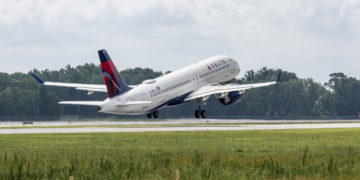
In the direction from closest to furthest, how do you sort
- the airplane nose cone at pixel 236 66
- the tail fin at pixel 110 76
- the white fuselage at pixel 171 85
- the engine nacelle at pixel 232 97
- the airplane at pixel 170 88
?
the tail fin at pixel 110 76 < the airplane at pixel 170 88 < the white fuselage at pixel 171 85 < the engine nacelle at pixel 232 97 < the airplane nose cone at pixel 236 66

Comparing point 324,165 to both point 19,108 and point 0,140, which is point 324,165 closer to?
point 0,140

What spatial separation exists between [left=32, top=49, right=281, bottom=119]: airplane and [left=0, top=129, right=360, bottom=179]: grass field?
24576 millimetres

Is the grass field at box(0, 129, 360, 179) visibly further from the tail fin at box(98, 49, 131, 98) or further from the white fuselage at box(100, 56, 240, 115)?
the white fuselage at box(100, 56, 240, 115)

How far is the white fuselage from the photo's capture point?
87000 mm

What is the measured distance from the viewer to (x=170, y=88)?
93.2 m

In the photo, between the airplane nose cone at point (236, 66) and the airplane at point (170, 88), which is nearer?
the airplane at point (170, 88)

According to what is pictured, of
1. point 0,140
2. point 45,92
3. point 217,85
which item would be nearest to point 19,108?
point 45,92

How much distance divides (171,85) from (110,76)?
952cm

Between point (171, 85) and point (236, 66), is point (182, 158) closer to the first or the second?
point (171, 85)

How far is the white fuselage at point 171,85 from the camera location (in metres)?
87.0

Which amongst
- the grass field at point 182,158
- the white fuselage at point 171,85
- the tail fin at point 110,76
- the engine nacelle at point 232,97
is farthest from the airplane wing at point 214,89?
the grass field at point 182,158

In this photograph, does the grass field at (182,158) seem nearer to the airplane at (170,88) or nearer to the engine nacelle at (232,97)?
the airplane at (170,88)

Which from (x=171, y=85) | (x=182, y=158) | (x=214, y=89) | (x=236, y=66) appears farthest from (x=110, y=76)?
(x=182, y=158)

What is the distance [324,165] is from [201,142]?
1973 centimetres
